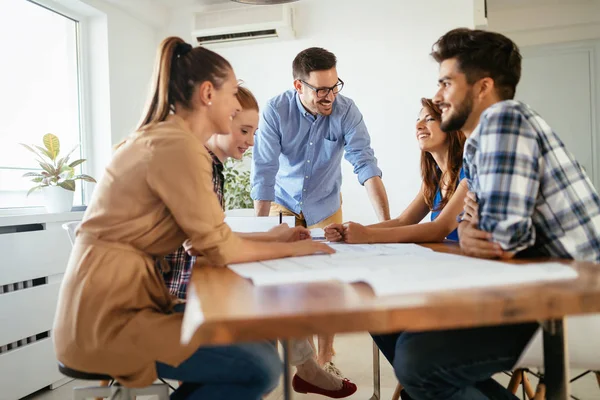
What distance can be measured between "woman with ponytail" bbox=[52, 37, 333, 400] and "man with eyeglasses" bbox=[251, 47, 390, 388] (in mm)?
1439

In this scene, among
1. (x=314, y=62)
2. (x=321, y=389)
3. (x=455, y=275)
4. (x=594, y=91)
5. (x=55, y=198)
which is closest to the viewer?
(x=455, y=275)

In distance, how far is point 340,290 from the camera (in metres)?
0.74

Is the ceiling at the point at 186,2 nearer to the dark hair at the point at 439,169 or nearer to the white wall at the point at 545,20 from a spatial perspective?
the white wall at the point at 545,20

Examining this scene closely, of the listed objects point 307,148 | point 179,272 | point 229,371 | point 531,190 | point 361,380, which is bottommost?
point 361,380

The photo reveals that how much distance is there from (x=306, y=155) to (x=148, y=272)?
66.4 inches

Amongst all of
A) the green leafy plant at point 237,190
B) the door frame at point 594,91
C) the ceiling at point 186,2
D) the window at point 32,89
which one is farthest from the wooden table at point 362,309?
the door frame at point 594,91

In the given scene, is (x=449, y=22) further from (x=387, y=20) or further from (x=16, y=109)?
(x=16, y=109)

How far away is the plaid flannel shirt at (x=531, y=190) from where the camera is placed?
3.27 feet

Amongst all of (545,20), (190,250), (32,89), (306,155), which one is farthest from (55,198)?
(545,20)

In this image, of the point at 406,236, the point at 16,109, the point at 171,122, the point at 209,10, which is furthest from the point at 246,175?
the point at 171,122

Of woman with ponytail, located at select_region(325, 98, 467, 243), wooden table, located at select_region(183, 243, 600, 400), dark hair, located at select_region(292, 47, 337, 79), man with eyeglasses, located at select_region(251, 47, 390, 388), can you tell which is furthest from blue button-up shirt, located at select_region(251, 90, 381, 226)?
wooden table, located at select_region(183, 243, 600, 400)

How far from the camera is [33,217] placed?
261 cm

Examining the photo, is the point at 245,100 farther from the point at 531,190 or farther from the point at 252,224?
the point at 531,190

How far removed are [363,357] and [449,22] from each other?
8.75ft
